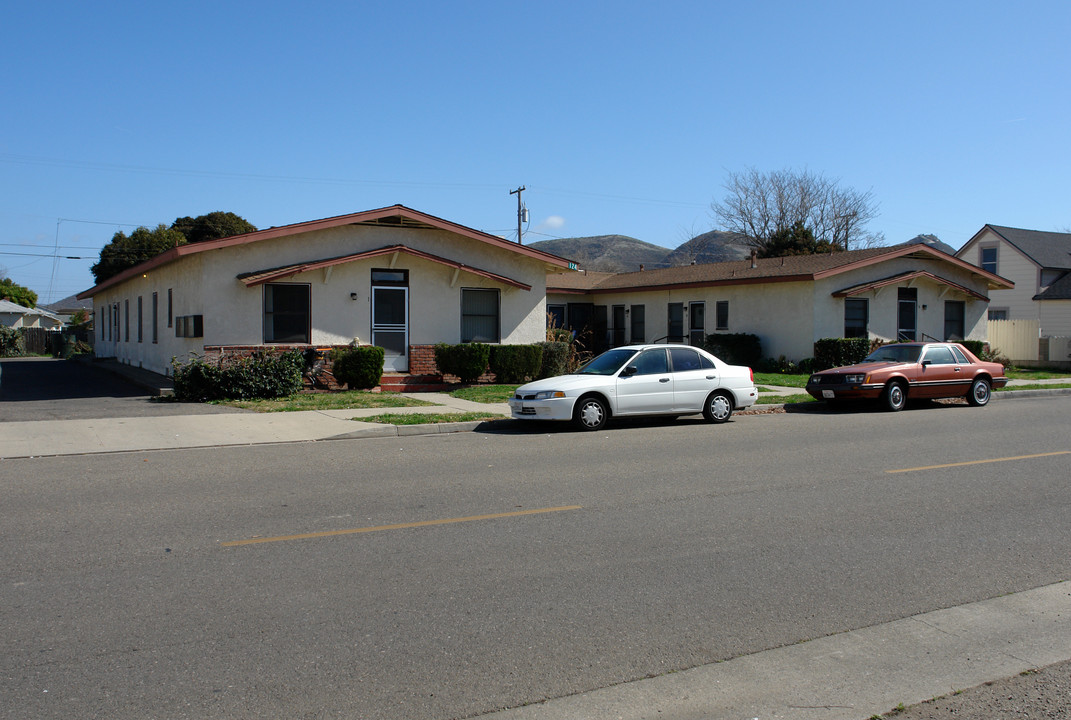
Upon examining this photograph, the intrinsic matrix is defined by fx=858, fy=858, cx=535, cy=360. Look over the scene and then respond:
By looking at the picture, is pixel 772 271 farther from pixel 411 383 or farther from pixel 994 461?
pixel 994 461

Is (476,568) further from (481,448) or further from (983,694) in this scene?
(481,448)

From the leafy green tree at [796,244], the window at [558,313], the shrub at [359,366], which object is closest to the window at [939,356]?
the shrub at [359,366]

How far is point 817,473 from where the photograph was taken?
973 cm

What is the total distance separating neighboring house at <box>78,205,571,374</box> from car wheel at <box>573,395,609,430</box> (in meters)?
8.06

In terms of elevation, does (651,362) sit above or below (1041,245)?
below

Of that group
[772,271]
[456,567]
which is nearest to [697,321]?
[772,271]

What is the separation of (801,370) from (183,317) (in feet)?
58.9

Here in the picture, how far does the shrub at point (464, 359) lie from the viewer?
66.9ft

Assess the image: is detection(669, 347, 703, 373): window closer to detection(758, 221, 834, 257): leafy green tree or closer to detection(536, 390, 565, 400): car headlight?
detection(536, 390, 565, 400): car headlight

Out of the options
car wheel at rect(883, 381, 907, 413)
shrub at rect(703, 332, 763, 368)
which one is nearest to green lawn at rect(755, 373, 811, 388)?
shrub at rect(703, 332, 763, 368)

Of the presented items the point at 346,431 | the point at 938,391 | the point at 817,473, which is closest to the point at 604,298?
the point at 938,391

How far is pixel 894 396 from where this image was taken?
17500 mm

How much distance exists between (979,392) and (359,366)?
13.7 metres

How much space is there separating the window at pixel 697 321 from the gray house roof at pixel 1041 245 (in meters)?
19.1
